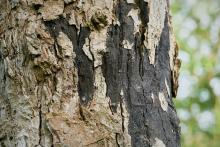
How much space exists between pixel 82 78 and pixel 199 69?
5.37 meters

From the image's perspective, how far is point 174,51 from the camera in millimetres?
1498

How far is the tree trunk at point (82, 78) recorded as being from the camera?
1.29 m

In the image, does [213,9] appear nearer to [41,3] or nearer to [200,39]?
[200,39]

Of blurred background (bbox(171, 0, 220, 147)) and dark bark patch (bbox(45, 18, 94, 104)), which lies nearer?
dark bark patch (bbox(45, 18, 94, 104))

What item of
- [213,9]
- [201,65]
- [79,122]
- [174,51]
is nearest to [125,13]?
[174,51]

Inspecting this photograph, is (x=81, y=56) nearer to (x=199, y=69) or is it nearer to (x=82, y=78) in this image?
(x=82, y=78)

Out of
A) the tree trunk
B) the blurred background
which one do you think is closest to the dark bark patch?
the tree trunk

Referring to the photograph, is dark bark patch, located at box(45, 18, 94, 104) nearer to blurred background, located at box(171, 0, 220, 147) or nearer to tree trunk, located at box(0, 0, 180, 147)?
tree trunk, located at box(0, 0, 180, 147)

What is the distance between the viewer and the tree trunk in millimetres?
1289

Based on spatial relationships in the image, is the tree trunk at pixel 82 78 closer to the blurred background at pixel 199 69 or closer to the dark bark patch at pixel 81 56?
the dark bark patch at pixel 81 56

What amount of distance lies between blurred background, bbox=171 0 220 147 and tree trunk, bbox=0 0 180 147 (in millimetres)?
4715

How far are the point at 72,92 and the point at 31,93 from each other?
3.7 inches

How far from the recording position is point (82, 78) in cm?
131

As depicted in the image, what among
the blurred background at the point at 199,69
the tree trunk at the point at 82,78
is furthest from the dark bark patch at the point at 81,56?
the blurred background at the point at 199,69
